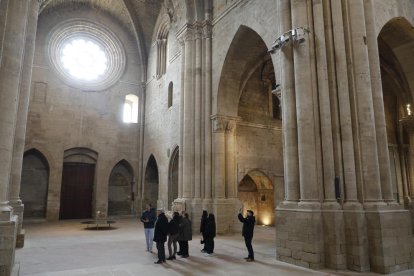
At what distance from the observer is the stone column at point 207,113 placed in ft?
46.8

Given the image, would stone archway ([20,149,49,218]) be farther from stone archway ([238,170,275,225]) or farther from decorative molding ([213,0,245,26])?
decorative molding ([213,0,245,26])

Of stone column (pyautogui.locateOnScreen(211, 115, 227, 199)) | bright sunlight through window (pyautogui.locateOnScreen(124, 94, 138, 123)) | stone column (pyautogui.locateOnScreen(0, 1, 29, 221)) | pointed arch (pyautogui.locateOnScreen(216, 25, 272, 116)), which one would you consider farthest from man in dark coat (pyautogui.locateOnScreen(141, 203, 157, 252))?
bright sunlight through window (pyautogui.locateOnScreen(124, 94, 138, 123))

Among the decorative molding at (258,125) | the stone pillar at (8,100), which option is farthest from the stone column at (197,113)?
the stone pillar at (8,100)

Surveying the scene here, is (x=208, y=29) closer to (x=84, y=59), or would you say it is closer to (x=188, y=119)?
(x=188, y=119)

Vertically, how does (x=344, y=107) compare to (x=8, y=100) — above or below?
above

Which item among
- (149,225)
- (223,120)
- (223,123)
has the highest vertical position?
(223,120)

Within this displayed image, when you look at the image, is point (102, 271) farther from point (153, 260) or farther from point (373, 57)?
point (373, 57)

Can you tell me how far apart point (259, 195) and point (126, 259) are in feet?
34.2

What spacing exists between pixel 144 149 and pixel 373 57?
16.3 meters

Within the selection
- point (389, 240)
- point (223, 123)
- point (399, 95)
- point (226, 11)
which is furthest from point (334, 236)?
point (399, 95)

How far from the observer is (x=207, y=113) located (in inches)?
582

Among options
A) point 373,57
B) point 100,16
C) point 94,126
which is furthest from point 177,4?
point 373,57

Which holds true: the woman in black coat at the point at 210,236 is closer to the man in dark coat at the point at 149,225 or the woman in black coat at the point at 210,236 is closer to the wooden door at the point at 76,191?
the man in dark coat at the point at 149,225

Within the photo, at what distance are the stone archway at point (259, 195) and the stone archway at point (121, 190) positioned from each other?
837 cm
